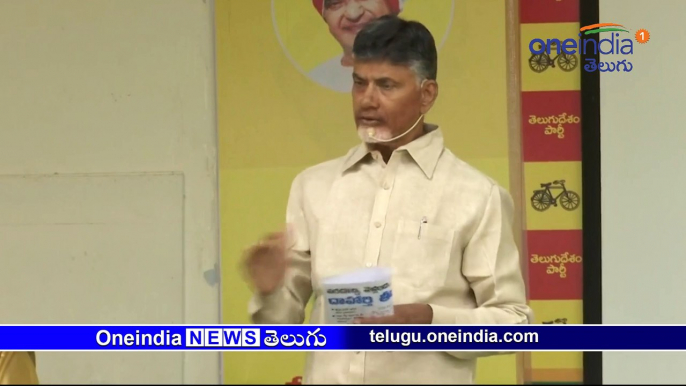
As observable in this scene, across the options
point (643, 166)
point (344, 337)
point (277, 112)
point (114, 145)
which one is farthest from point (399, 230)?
point (114, 145)

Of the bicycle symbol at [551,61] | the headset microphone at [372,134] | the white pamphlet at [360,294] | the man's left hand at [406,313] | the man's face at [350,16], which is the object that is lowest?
the man's left hand at [406,313]

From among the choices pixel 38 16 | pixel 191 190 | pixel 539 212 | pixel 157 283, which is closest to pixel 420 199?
pixel 539 212

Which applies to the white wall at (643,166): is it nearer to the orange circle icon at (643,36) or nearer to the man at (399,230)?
the orange circle icon at (643,36)

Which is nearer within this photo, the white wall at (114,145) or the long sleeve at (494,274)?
the long sleeve at (494,274)

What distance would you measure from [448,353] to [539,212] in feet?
1.58

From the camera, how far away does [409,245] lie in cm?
229

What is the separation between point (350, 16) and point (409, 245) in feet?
2.25

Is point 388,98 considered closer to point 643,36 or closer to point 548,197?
point 548,197

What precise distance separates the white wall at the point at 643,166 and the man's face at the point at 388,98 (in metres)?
0.55

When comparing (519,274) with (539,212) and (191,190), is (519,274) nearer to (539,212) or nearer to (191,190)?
(539,212)

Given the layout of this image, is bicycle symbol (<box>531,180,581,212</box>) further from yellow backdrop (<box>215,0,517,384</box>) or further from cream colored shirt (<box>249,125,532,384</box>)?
yellow backdrop (<box>215,0,517,384</box>)

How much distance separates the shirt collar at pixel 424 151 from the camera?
2.33 meters

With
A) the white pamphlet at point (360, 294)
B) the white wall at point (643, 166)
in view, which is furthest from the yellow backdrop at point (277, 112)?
the white wall at point (643, 166)

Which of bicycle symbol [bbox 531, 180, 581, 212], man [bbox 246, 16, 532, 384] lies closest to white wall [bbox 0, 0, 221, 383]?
man [bbox 246, 16, 532, 384]
